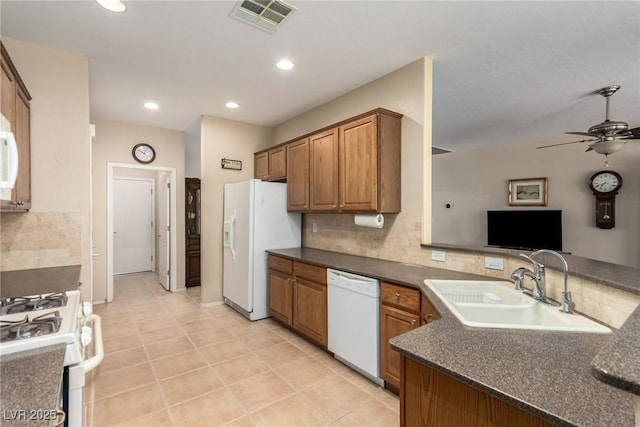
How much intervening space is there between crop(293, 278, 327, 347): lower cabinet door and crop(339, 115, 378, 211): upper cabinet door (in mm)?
864

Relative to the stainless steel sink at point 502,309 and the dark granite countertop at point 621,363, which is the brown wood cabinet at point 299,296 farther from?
the dark granite countertop at point 621,363

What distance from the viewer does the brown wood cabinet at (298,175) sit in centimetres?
354

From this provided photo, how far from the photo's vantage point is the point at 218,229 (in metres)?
4.38

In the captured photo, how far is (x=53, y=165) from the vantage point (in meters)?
2.45

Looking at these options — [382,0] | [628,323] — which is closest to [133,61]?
[382,0]

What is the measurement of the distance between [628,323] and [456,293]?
132cm

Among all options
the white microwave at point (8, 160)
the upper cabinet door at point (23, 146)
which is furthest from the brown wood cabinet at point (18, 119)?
the white microwave at point (8, 160)

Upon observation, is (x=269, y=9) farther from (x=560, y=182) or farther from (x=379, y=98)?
(x=560, y=182)

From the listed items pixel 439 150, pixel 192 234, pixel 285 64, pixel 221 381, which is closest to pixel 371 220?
pixel 285 64

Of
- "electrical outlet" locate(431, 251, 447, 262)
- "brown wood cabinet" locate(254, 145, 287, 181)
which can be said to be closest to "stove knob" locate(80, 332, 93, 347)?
"electrical outlet" locate(431, 251, 447, 262)

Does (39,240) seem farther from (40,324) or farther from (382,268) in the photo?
(382,268)

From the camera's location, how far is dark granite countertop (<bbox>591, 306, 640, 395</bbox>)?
478 mm

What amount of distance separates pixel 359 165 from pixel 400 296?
4.25ft

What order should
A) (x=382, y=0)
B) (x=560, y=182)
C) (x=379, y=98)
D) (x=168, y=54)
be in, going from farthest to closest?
(x=560, y=182) → (x=379, y=98) → (x=168, y=54) → (x=382, y=0)
